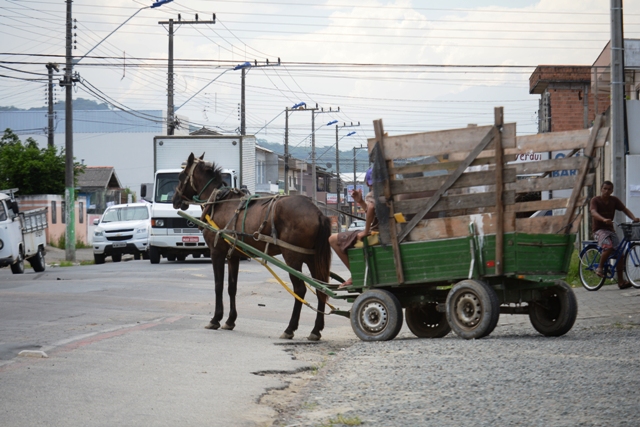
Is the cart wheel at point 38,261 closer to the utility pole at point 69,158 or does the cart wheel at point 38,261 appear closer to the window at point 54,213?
the utility pole at point 69,158

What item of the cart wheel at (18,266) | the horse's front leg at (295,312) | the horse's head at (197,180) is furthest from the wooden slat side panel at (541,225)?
the cart wheel at (18,266)

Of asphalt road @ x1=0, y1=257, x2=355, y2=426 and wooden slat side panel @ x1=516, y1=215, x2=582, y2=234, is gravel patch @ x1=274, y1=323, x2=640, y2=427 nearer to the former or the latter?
asphalt road @ x1=0, y1=257, x2=355, y2=426

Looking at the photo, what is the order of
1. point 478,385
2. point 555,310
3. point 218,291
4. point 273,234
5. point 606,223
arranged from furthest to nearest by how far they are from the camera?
point 606,223
point 218,291
point 273,234
point 555,310
point 478,385

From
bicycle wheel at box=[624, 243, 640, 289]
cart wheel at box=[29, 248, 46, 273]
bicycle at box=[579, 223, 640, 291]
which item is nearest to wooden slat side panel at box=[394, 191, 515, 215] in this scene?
bicycle at box=[579, 223, 640, 291]

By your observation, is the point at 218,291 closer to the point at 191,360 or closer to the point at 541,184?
the point at 191,360

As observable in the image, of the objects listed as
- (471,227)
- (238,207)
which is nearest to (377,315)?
(471,227)

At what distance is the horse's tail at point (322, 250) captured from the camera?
11.4 m

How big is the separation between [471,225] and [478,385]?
2.84 meters

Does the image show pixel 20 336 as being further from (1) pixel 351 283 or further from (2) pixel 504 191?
(2) pixel 504 191

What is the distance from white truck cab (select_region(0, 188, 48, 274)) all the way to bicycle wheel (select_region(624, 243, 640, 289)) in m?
15.5

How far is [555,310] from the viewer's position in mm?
10219

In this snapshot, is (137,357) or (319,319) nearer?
(137,357)

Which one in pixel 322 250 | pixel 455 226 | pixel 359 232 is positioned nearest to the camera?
pixel 455 226

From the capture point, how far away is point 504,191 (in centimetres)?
940
